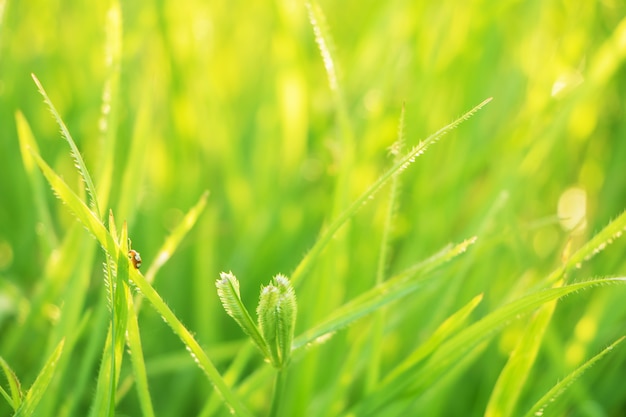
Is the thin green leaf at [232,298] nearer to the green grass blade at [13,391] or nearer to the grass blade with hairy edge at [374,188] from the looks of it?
the grass blade with hairy edge at [374,188]

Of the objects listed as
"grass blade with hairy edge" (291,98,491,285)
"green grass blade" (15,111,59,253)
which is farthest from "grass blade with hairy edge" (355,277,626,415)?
"green grass blade" (15,111,59,253)

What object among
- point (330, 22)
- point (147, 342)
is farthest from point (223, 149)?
point (330, 22)

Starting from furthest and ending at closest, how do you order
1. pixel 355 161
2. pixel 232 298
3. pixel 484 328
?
pixel 355 161 < pixel 484 328 < pixel 232 298

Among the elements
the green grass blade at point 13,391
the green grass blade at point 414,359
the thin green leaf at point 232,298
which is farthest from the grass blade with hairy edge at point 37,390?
the green grass blade at point 414,359

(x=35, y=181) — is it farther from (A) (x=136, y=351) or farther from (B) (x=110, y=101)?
(A) (x=136, y=351)

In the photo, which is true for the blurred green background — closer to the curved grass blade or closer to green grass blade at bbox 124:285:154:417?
the curved grass blade

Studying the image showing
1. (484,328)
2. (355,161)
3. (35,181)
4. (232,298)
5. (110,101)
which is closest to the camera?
(232,298)

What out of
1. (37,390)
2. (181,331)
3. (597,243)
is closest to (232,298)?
(181,331)
